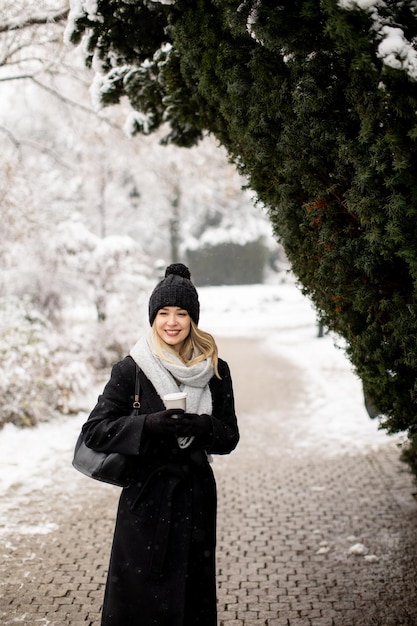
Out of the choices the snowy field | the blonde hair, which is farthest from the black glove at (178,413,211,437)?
the snowy field

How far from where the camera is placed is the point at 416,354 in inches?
118

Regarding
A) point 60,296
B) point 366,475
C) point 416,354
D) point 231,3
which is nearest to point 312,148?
point 231,3

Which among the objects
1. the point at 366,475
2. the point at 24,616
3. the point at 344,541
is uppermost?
the point at 24,616

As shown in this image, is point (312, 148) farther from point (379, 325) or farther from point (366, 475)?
point (366, 475)

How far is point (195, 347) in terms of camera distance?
312 centimetres

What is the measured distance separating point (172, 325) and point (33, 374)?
22.0 ft

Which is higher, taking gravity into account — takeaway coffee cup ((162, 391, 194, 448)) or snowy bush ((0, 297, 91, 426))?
takeaway coffee cup ((162, 391, 194, 448))

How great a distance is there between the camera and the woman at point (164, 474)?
2.83 meters

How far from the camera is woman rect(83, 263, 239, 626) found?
2830mm

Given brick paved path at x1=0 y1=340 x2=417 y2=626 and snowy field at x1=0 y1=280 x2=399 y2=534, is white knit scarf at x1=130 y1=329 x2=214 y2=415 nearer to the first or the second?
brick paved path at x1=0 y1=340 x2=417 y2=626

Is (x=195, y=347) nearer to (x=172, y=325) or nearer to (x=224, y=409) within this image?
(x=172, y=325)

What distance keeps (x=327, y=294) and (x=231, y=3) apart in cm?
171

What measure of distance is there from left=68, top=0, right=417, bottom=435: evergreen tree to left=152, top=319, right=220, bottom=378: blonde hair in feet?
2.66

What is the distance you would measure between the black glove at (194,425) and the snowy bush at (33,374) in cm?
631
